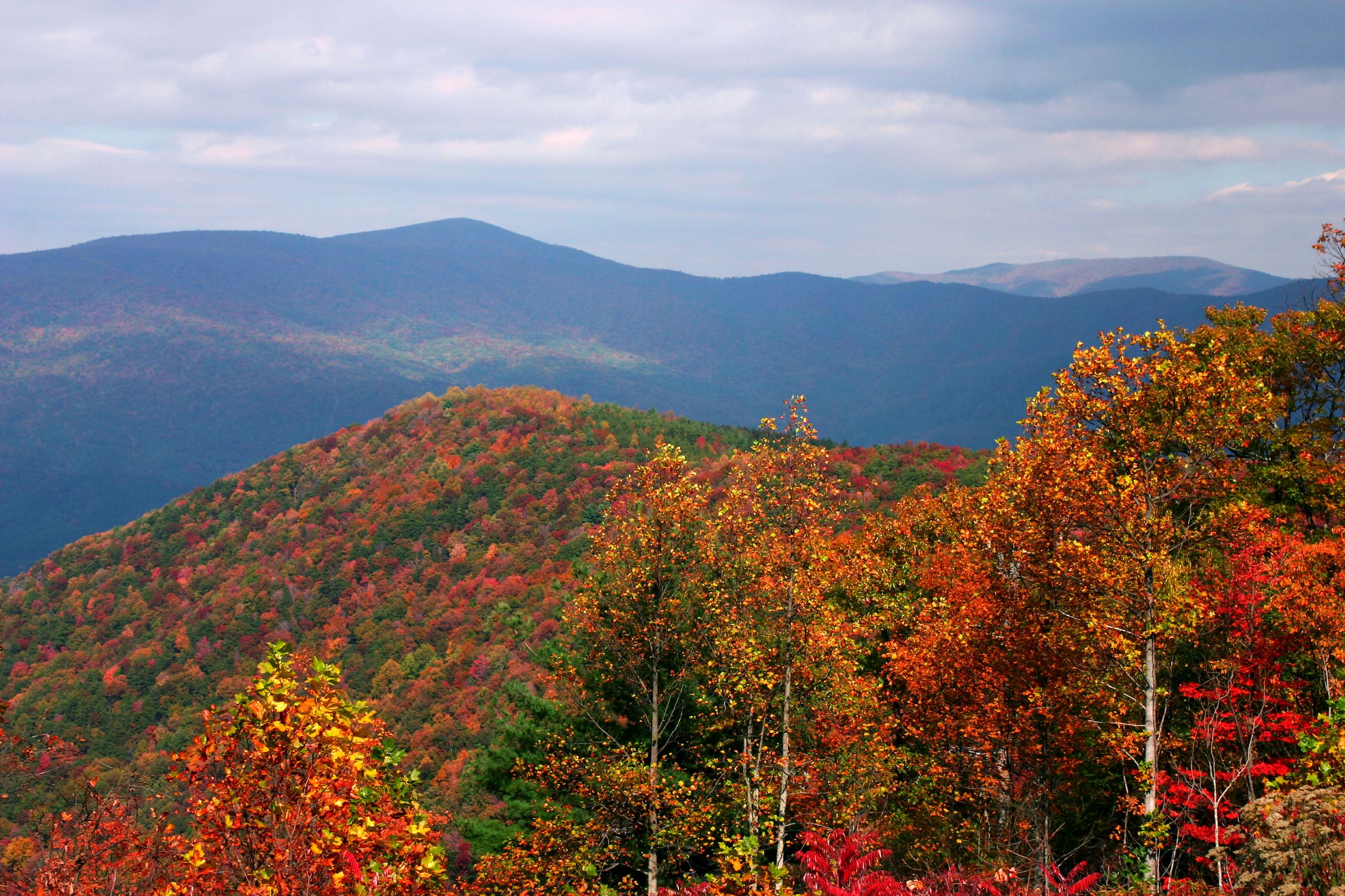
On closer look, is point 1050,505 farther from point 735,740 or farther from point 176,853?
point 176,853

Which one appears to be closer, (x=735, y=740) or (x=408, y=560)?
(x=735, y=740)

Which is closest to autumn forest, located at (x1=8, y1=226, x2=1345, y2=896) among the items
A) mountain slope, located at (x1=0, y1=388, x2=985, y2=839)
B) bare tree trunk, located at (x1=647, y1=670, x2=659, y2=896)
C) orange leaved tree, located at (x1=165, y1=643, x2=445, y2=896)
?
orange leaved tree, located at (x1=165, y1=643, x2=445, y2=896)

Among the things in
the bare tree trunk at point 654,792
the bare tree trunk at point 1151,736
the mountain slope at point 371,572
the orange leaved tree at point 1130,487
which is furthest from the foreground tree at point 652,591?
the mountain slope at point 371,572

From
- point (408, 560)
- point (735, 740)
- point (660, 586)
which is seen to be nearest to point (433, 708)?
point (408, 560)

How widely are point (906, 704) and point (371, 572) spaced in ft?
355

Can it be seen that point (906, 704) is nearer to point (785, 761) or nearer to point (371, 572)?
point (785, 761)

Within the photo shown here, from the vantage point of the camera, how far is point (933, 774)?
20.4 meters

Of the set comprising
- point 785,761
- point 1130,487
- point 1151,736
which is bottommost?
point 785,761

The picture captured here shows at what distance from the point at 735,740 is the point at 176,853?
18904mm

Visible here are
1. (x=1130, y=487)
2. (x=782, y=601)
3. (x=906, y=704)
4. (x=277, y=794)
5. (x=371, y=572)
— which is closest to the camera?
(x=277, y=794)

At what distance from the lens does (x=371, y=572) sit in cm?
11956

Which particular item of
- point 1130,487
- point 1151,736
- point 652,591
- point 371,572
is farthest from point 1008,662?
point 371,572

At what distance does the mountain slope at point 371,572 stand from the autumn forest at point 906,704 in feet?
133

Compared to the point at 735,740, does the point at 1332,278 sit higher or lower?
higher
